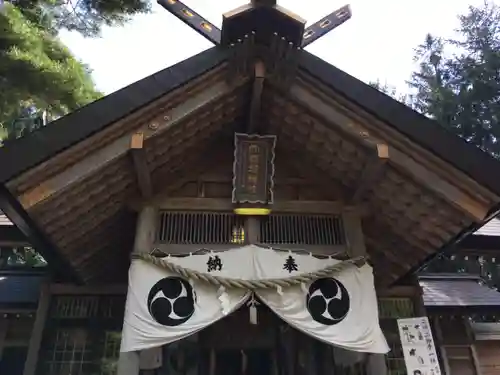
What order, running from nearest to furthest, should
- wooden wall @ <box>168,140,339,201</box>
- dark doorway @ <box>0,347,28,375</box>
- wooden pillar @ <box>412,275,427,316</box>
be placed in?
wooden wall @ <box>168,140,339,201</box>
wooden pillar @ <box>412,275,427,316</box>
dark doorway @ <box>0,347,28,375</box>

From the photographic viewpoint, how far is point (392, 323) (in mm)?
6324

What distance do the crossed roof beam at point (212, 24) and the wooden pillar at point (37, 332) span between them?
159 inches

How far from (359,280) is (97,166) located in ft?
10.4

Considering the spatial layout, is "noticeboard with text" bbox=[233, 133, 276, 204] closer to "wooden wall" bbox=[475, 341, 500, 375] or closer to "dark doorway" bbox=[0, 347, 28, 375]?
"dark doorway" bbox=[0, 347, 28, 375]

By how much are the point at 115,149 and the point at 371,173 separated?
115 inches

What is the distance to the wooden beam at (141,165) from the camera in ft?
15.8

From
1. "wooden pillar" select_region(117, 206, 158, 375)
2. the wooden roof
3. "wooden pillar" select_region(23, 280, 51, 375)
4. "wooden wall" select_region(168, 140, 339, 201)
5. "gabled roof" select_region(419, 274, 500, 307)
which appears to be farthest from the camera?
"gabled roof" select_region(419, 274, 500, 307)

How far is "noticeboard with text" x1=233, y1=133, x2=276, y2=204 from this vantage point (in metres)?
5.49

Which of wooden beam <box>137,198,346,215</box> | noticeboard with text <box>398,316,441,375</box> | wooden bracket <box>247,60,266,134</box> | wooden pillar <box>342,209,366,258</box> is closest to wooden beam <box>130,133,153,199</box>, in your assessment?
wooden beam <box>137,198,346,215</box>

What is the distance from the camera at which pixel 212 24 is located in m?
5.61

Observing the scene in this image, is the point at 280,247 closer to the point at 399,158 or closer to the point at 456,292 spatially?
the point at 399,158

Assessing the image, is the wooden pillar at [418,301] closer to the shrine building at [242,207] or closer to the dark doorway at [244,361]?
the shrine building at [242,207]

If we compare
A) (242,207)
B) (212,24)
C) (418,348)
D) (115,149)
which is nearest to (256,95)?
(212,24)

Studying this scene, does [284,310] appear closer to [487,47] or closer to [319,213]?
[319,213]
